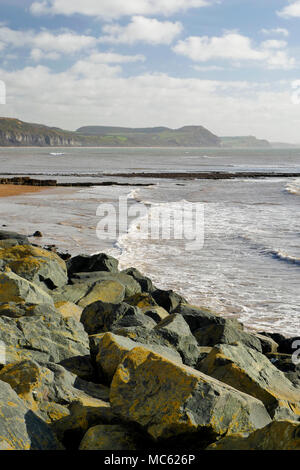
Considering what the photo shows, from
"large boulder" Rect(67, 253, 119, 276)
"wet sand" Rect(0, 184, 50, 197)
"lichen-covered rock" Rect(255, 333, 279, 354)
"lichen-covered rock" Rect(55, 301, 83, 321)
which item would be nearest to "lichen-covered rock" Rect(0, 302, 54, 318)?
"lichen-covered rock" Rect(55, 301, 83, 321)

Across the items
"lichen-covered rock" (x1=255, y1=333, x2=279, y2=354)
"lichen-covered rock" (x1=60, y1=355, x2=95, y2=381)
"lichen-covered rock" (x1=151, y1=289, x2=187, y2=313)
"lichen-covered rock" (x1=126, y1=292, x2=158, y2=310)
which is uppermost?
"lichen-covered rock" (x1=60, y1=355, x2=95, y2=381)

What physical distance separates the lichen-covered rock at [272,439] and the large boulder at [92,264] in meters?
7.78

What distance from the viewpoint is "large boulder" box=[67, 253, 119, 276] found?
36.0 feet

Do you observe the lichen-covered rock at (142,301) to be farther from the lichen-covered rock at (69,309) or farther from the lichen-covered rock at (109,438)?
the lichen-covered rock at (109,438)

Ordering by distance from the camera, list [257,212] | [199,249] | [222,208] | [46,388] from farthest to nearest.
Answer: [222,208] → [257,212] → [199,249] → [46,388]

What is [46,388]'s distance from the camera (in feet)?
13.4

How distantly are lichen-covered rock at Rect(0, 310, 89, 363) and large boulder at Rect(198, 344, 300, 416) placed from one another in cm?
142

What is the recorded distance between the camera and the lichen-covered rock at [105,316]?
6621mm

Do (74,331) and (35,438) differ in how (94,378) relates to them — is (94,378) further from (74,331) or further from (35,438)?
(35,438)

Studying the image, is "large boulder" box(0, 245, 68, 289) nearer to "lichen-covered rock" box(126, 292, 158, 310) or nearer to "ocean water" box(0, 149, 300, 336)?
"lichen-covered rock" box(126, 292, 158, 310)

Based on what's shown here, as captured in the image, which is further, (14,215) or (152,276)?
A: (14,215)
